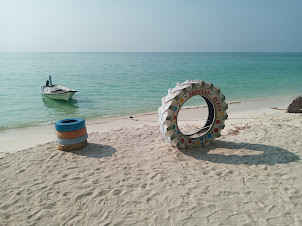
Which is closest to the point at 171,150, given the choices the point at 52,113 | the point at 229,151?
the point at 229,151

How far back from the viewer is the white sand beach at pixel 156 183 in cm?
380

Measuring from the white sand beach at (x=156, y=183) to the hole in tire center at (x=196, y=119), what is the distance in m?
0.63

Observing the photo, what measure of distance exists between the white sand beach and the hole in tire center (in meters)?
0.63

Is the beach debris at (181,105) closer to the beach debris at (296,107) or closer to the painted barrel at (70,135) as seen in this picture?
the painted barrel at (70,135)

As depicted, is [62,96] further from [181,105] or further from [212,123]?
[212,123]

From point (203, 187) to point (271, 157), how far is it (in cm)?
244

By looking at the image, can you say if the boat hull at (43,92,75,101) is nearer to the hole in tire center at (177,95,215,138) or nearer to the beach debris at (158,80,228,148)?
the hole in tire center at (177,95,215,138)

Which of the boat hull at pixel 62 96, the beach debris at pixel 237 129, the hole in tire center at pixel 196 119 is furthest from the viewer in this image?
the boat hull at pixel 62 96

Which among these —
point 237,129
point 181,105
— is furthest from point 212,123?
point 237,129

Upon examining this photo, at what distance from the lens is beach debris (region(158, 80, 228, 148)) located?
596cm

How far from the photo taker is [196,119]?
36.8ft

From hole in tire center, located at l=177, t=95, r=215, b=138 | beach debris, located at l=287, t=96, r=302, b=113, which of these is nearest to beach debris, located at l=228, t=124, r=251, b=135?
hole in tire center, located at l=177, t=95, r=215, b=138

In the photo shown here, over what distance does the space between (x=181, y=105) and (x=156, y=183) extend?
233 centimetres

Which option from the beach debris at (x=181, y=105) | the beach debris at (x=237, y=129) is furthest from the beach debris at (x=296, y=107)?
the beach debris at (x=181, y=105)
